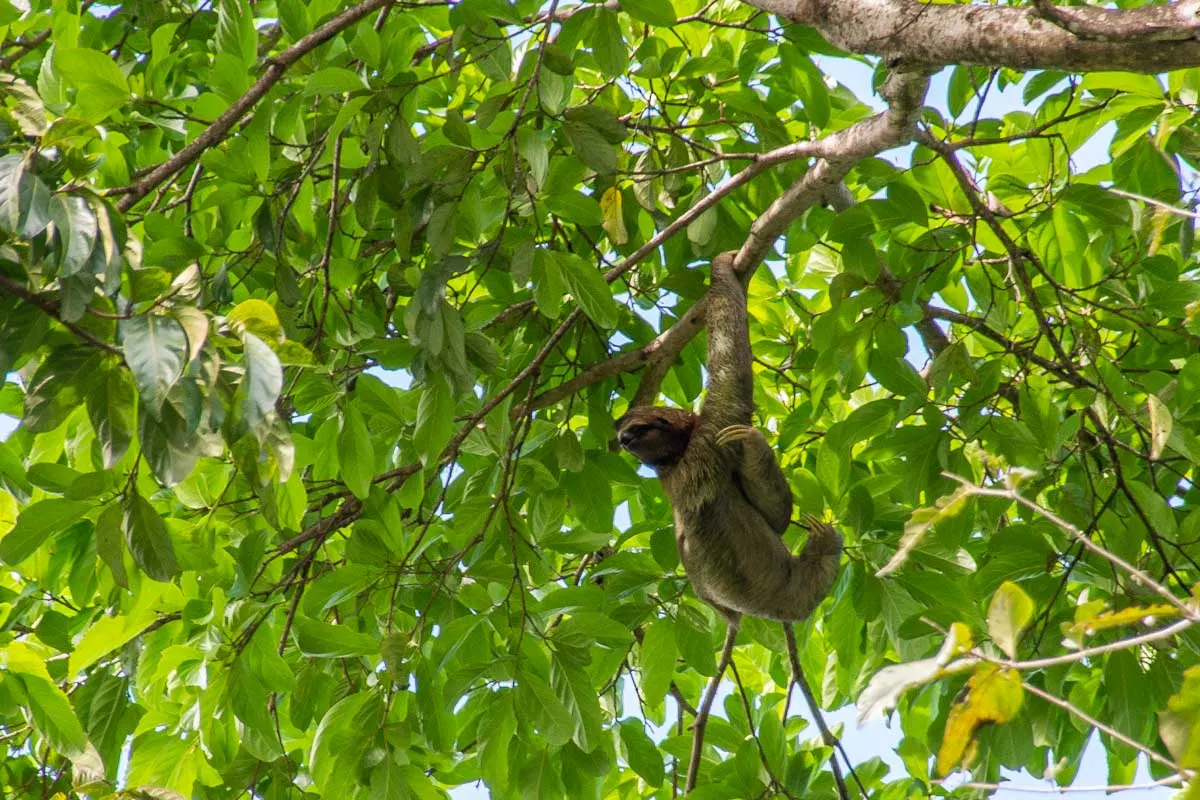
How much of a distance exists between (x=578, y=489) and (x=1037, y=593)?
5.88 ft

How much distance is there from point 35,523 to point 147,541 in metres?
0.57

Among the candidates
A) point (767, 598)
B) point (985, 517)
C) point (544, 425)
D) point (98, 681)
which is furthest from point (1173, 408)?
point (98, 681)

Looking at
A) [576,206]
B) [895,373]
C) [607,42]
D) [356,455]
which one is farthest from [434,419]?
[895,373]

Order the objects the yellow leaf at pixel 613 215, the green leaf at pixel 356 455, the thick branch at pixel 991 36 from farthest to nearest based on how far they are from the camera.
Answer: the yellow leaf at pixel 613 215
the green leaf at pixel 356 455
the thick branch at pixel 991 36

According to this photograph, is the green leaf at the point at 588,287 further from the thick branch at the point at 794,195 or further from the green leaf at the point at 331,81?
the green leaf at the point at 331,81

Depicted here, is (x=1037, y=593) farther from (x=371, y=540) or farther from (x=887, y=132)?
(x=371, y=540)

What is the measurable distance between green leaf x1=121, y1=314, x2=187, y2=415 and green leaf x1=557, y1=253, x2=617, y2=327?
1.56 meters

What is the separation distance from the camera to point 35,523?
3160 millimetres

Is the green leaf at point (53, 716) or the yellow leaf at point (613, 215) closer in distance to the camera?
the green leaf at point (53, 716)

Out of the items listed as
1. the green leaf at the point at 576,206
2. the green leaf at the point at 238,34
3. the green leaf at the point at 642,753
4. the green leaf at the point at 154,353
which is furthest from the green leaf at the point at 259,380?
the green leaf at the point at 642,753

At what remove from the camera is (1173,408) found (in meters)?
4.20

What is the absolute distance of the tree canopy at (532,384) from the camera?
3.35 m

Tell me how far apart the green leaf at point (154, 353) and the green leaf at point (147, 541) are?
0.70m

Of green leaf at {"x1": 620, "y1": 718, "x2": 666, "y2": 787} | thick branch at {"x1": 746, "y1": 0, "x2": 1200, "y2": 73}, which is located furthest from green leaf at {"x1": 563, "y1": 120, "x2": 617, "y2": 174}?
green leaf at {"x1": 620, "y1": 718, "x2": 666, "y2": 787}
